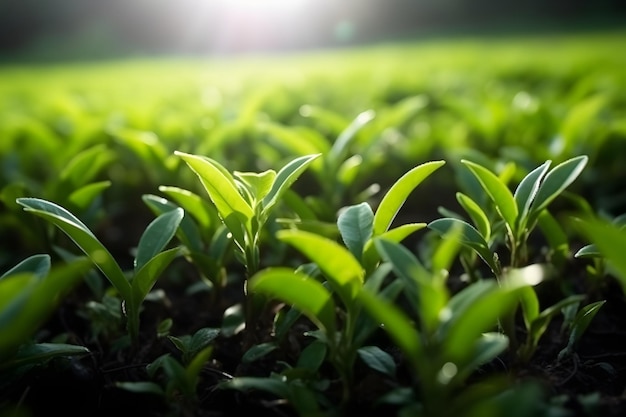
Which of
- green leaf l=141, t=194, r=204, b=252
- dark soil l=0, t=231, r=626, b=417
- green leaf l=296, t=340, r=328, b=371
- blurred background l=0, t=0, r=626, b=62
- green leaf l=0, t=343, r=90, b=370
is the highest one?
green leaf l=141, t=194, r=204, b=252

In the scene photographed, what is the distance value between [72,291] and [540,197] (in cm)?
129

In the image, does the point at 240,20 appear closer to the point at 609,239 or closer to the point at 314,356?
the point at 314,356

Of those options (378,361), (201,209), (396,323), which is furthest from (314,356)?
(201,209)

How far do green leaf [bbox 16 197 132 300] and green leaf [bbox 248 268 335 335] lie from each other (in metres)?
0.37

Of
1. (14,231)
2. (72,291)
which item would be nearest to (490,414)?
(72,291)

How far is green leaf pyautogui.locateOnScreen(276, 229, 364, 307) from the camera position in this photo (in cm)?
100

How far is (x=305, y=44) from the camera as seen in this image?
86.0ft

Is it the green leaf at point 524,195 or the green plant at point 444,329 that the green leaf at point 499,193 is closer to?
the green leaf at point 524,195

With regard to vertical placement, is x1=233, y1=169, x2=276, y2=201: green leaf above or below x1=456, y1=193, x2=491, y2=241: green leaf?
above

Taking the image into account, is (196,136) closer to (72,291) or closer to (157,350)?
(72,291)

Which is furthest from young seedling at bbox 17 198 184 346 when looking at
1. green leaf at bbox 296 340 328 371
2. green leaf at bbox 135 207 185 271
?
green leaf at bbox 296 340 328 371

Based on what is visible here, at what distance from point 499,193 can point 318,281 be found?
1.44ft

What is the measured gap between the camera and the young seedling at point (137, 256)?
122 cm

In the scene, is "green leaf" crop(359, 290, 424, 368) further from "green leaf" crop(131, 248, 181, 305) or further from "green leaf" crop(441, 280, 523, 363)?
"green leaf" crop(131, 248, 181, 305)
